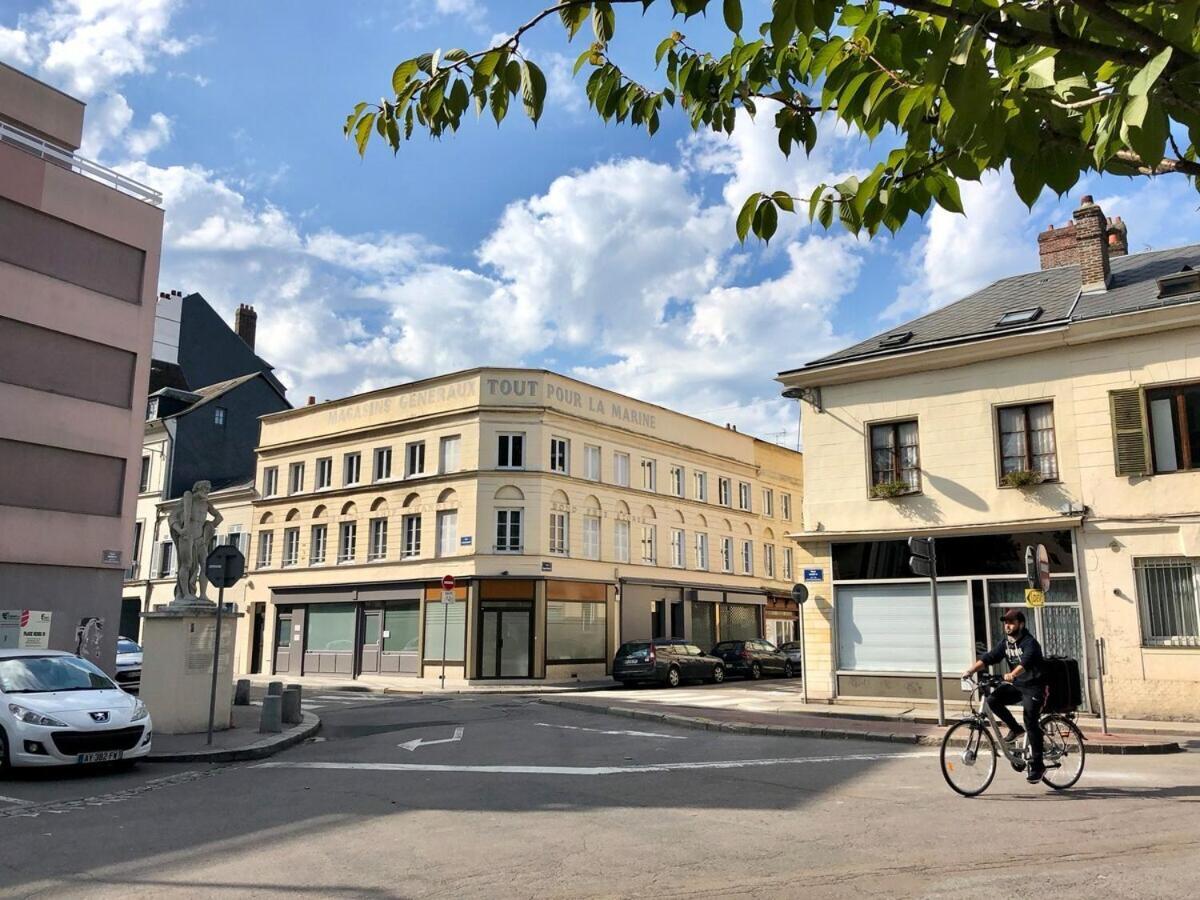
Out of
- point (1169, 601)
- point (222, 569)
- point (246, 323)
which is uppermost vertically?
point (246, 323)

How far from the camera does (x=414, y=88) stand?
3.79 meters

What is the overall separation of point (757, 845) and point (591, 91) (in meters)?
5.33

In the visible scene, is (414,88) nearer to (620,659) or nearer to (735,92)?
(735,92)

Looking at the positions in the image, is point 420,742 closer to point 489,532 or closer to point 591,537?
point 489,532

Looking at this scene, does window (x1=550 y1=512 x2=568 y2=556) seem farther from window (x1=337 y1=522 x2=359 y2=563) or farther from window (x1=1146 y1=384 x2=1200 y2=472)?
window (x1=1146 y1=384 x2=1200 y2=472)

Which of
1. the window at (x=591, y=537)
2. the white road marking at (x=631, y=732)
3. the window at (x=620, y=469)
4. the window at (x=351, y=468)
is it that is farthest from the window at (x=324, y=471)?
the white road marking at (x=631, y=732)

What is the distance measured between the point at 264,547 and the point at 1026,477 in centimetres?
3044

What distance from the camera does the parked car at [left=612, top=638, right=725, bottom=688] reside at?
1120 inches

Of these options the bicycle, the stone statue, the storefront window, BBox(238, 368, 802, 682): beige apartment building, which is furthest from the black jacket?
the storefront window

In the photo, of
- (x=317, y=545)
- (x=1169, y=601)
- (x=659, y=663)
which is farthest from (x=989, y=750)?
(x=317, y=545)

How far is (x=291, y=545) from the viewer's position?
3803 cm

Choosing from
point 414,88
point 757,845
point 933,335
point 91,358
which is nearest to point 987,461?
point 933,335

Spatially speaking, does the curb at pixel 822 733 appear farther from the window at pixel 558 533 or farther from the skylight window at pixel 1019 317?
the window at pixel 558 533

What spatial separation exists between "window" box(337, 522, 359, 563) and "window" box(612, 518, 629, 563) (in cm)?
966
